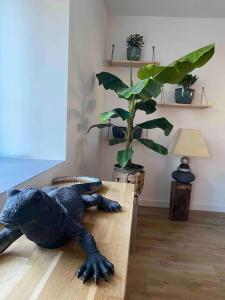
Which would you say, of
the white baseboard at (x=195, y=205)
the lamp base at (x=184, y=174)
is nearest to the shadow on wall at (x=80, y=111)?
the lamp base at (x=184, y=174)

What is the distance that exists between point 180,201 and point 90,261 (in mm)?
2210

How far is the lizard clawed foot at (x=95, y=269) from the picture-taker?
603mm

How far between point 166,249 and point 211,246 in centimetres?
43

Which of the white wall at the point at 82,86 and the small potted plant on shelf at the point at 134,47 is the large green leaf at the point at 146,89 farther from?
the small potted plant on shelf at the point at 134,47

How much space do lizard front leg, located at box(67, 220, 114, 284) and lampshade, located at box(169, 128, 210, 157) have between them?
6.49ft

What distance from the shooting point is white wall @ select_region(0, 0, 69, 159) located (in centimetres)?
149

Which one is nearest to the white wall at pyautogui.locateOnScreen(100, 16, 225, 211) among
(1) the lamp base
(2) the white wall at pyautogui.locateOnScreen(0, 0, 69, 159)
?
(1) the lamp base

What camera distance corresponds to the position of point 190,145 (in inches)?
99.8

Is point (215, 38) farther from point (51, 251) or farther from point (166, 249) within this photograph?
point (51, 251)

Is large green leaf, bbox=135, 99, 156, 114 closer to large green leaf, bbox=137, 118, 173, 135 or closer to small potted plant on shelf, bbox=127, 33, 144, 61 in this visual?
large green leaf, bbox=137, 118, 173, 135

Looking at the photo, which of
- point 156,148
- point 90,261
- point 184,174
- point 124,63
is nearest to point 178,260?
point 156,148

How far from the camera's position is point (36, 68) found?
1.53m

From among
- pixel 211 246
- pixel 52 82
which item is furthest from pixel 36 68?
pixel 211 246

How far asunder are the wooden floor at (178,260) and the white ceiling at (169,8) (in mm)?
2263
